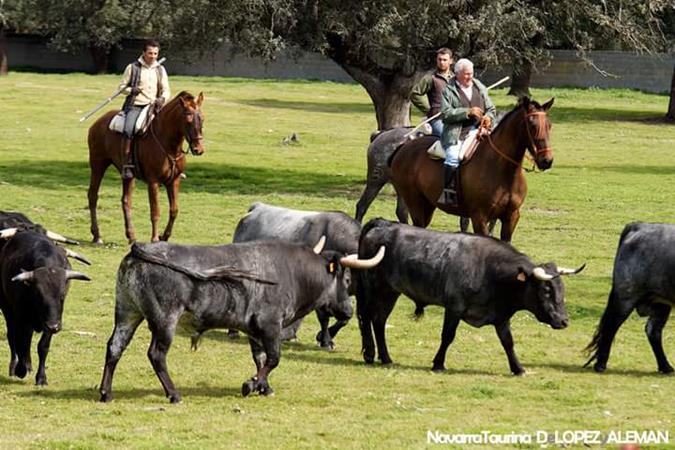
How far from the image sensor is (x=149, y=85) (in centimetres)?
2117

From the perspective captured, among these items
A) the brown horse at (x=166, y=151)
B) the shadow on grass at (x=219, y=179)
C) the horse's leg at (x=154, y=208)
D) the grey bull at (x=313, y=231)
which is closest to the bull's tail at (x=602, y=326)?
the grey bull at (x=313, y=231)

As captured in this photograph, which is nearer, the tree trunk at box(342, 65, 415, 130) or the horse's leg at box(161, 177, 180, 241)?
the horse's leg at box(161, 177, 180, 241)

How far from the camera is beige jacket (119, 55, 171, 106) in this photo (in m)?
21.0

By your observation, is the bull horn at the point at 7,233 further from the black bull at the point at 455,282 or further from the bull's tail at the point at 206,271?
the black bull at the point at 455,282

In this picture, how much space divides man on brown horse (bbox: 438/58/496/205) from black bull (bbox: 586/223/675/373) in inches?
174

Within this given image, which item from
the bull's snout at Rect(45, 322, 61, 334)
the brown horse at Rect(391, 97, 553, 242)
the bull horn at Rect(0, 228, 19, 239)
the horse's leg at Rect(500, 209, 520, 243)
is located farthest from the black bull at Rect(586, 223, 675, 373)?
the bull horn at Rect(0, 228, 19, 239)

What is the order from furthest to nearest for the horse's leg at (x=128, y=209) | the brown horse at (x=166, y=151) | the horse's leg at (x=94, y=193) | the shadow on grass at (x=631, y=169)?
1. the shadow on grass at (x=631, y=169)
2. the horse's leg at (x=94, y=193)
3. the horse's leg at (x=128, y=209)
4. the brown horse at (x=166, y=151)

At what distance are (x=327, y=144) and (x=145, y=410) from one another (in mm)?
Result: 26379

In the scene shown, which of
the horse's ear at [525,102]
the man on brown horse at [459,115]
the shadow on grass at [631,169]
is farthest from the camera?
the shadow on grass at [631,169]

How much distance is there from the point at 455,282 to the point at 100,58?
6132 cm

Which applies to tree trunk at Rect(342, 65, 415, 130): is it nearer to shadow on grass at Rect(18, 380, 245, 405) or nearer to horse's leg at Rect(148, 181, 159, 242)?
horse's leg at Rect(148, 181, 159, 242)

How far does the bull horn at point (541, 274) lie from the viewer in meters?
12.8

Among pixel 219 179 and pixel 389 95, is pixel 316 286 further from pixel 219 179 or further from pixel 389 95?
pixel 219 179

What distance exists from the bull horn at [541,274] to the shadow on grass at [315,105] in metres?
36.2
